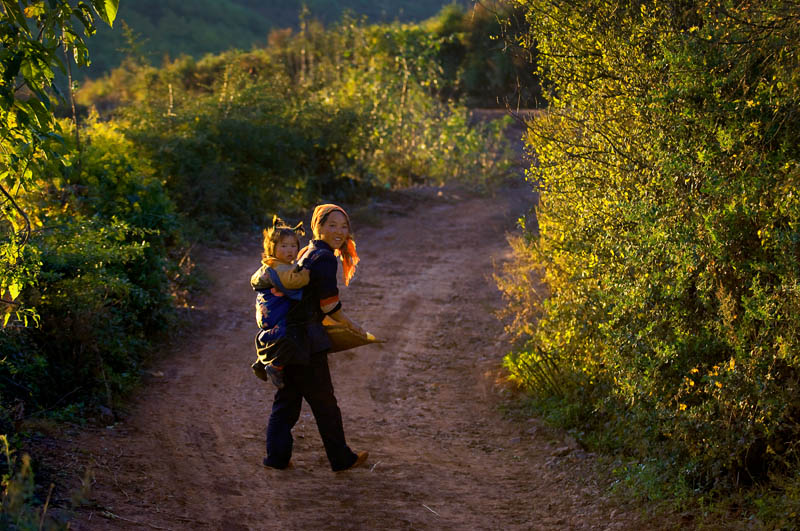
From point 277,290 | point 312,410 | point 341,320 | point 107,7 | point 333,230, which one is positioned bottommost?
point 312,410

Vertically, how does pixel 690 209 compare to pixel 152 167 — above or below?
above

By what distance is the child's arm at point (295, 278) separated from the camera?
203 inches

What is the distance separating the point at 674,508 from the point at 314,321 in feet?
8.07

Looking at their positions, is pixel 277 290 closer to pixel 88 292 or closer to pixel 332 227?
pixel 332 227

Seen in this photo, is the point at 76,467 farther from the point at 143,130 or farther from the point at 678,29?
the point at 143,130

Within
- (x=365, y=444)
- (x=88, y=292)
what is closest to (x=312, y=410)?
(x=365, y=444)

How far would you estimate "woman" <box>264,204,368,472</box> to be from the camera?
5227 millimetres

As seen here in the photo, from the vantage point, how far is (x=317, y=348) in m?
5.25

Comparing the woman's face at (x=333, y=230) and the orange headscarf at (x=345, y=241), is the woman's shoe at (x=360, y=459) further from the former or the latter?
the woman's face at (x=333, y=230)

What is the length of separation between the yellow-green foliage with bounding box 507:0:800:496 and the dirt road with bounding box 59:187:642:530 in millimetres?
858

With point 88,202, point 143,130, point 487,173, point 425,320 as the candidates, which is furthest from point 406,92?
point 88,202

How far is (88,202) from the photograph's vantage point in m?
8.31

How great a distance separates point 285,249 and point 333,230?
13.1 inches

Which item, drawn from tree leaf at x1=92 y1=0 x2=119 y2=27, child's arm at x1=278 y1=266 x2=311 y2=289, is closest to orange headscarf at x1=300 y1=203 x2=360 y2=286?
child's arm at x1=278 y1=266 x2=311 y2=289
